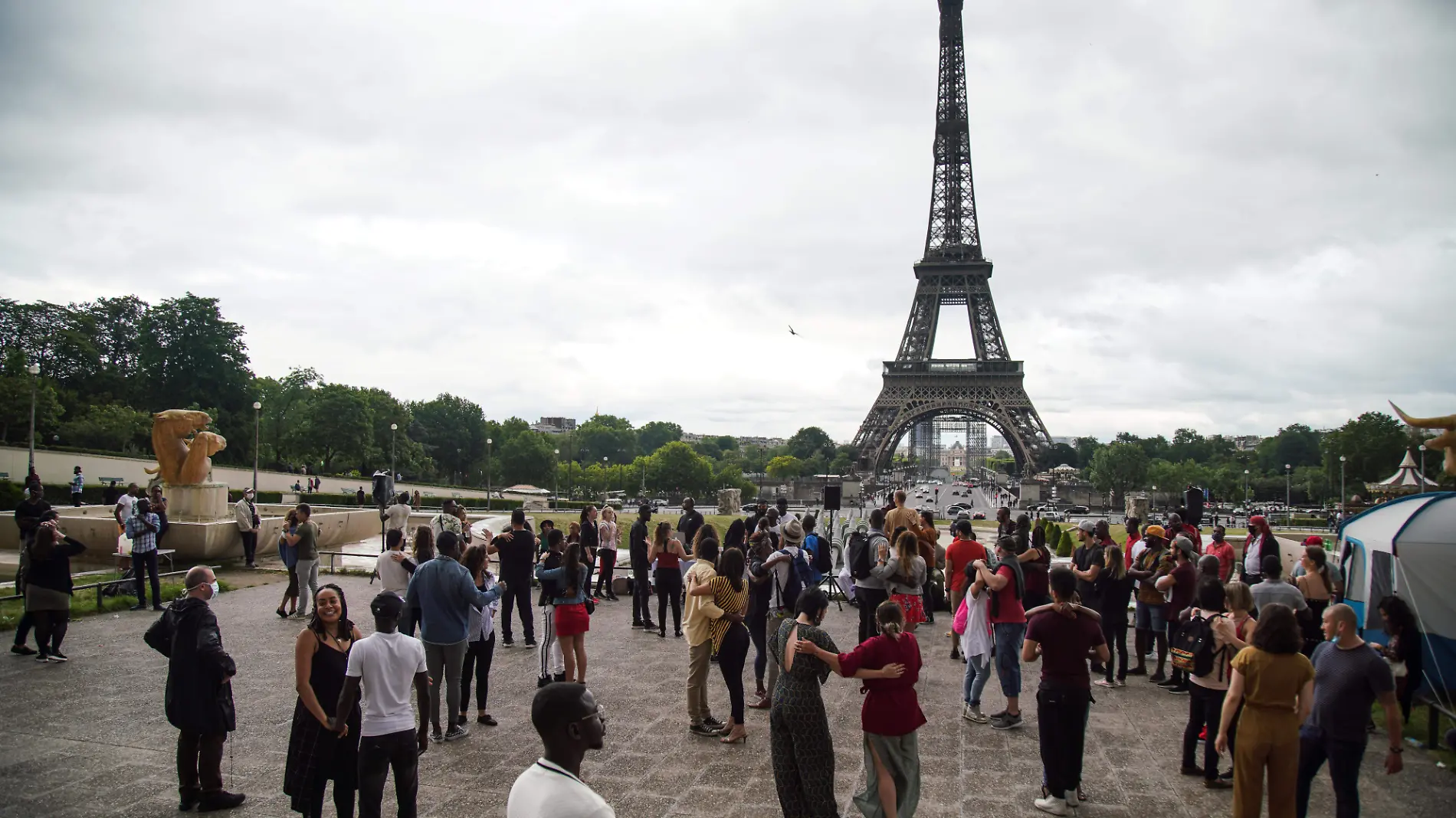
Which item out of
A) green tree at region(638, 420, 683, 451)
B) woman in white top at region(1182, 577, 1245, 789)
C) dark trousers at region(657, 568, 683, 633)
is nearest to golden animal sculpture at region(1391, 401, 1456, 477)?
woman in white top at region(1182, 577, 1245, 789)

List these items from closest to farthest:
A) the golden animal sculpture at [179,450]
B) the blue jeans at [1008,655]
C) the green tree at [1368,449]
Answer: the blue jeans at [1008,655]
the golden animal sculpture at [179,450]
the green tree at [1368,449]

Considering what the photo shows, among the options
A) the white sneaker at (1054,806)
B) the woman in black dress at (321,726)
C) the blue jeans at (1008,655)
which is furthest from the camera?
the blue jeans at (1008,655)

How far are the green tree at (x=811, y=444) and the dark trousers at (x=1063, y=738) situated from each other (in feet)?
419

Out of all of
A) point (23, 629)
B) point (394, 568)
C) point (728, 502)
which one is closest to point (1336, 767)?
point (394, 568)

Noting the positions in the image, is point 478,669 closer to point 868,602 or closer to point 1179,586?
point 868,602

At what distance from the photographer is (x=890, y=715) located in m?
5.43

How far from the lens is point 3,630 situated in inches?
446

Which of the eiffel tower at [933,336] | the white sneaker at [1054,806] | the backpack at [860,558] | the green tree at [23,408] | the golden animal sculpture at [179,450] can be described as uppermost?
the eiffel tower at [933,336]

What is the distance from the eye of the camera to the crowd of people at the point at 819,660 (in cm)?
518

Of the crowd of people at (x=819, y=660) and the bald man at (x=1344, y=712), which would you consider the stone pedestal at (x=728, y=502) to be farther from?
the bald man at (x=1344, y=712)

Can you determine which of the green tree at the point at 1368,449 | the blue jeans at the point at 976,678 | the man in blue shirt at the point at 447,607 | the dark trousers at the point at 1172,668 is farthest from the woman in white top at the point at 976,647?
the green tree at the point at 1368,449

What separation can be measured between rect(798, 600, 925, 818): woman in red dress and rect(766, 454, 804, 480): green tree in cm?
9607

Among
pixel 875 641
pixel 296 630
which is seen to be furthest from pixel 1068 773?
pixel 296 630

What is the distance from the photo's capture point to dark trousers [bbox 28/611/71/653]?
975 cm
